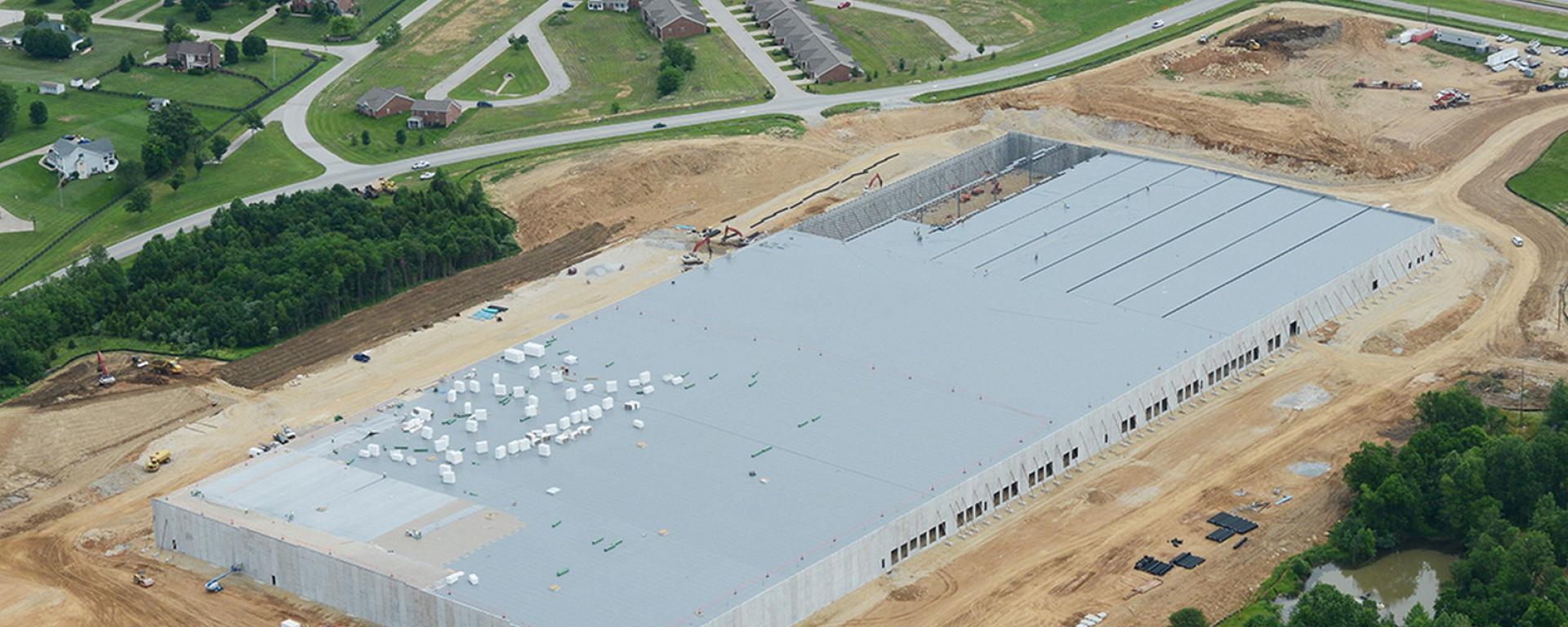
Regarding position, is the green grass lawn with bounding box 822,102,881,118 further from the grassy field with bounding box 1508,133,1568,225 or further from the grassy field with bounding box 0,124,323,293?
the grassy field with bounding box 1508,133,1568,225

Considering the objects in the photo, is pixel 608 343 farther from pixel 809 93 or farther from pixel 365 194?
pixel 809 93

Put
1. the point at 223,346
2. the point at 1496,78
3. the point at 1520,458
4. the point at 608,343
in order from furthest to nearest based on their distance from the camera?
the point at 1496,78 → the point at 223,346 → the point at 608,343 → the point at 1520,458

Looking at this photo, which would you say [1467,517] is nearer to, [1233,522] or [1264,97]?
[1233,522]

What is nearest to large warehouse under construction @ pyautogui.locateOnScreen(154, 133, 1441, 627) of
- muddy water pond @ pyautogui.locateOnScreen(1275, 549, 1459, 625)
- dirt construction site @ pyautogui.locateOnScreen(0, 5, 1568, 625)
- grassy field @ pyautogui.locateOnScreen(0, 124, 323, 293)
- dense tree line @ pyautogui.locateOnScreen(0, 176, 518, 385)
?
dirt construction site @ pyautogui.locateOnScreen(0, 5, 1568, 625)

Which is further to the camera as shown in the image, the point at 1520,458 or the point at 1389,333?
the point at 1389,333

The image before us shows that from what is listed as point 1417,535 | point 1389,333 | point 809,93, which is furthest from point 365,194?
point 1417,535

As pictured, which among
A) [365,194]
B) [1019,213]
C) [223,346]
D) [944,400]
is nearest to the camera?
[944,400]
